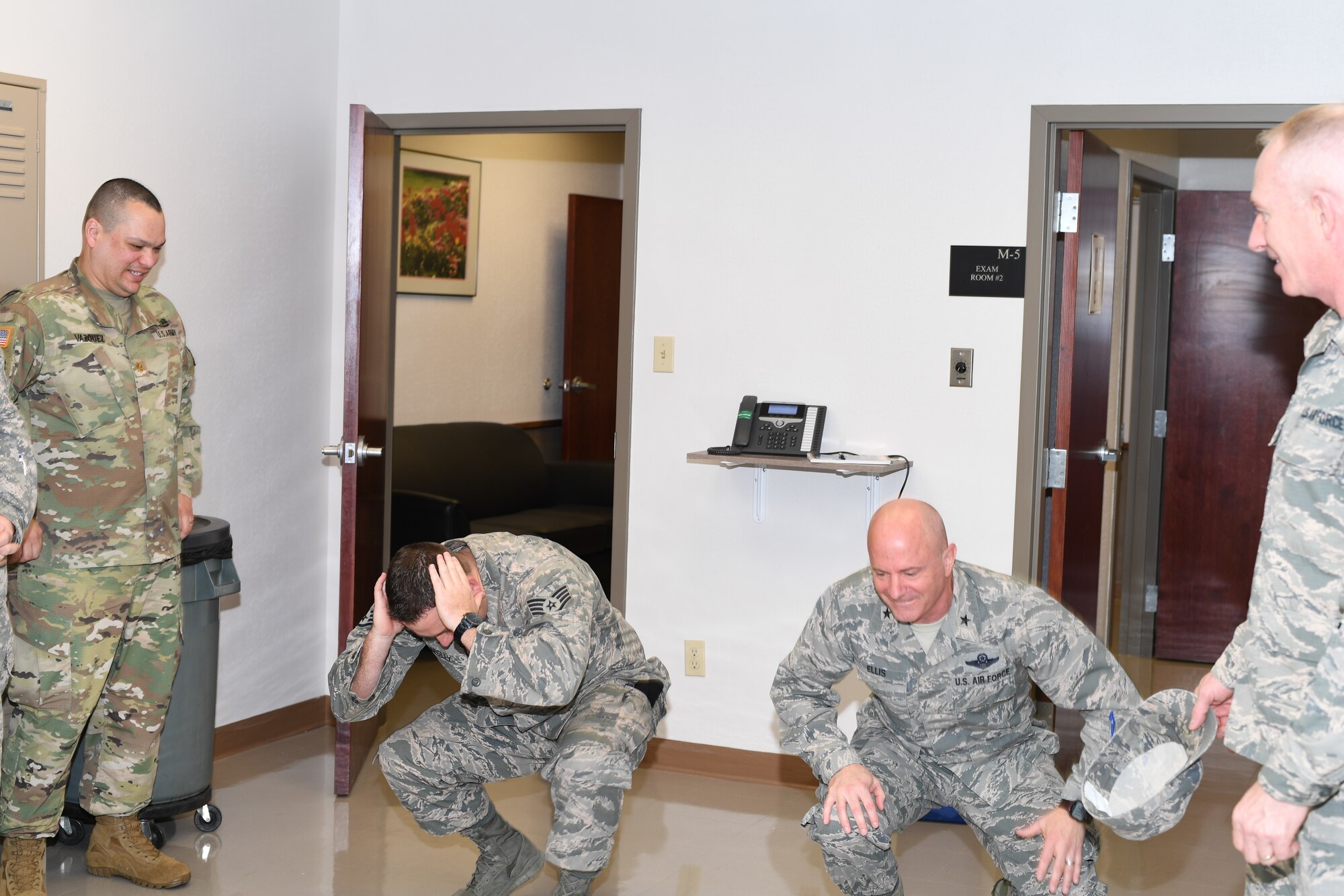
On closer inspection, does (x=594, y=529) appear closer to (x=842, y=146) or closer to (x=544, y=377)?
(x=544, y=377)

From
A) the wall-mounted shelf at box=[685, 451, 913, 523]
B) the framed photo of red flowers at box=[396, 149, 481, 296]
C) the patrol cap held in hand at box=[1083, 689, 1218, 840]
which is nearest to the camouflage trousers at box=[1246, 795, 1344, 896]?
the patrol cap held in hand at box=[1083, 689, 1218, 840]

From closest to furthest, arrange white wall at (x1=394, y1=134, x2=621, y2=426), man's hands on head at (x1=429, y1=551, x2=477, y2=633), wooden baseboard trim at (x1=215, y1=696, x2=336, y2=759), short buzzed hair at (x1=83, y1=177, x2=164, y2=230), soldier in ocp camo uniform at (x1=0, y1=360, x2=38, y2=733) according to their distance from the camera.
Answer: soldier in ocp camo uniform at (x1=0, y1=360, x2=38, y2=733), man's hands on head at (x1=429, y1=551, x2=477, y2=633), short buzzed hair at (x1=83, y1=177, x2=164, y2=230), wooden baseboard trim at (x1=215, y1=696, x2=336, y2=759), white wall at (x1=394, y1=134, x2=621, y2=426)

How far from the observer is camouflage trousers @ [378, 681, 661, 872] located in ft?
10.2

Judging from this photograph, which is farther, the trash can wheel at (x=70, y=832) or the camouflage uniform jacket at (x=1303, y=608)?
the trash can wheel at (x=70, y=832)

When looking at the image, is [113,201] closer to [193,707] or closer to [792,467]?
[193,707]

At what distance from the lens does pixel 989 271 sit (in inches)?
164

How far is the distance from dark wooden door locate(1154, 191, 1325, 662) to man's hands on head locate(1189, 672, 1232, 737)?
13.9ft

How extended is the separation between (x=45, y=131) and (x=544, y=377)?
12.7ft

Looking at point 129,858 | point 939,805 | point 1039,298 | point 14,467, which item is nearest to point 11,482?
point 14,467

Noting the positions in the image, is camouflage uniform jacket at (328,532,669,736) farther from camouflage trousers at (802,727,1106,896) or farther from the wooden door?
the wooden door

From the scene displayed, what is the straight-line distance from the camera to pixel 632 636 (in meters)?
3.54

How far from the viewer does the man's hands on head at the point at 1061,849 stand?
2.66 meters

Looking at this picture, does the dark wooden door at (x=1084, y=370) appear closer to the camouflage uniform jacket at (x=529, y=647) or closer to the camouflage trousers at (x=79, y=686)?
the camouflage uniform jacket at (x=529, y=647)

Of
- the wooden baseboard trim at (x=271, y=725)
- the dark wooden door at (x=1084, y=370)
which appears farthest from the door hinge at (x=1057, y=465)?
the wooden baseboard trim at (x=271, y=725)
